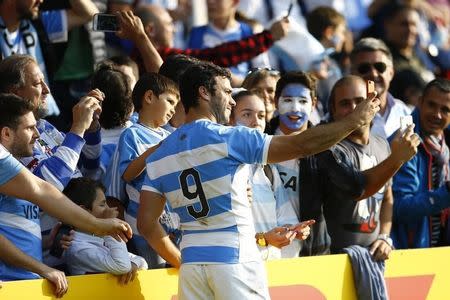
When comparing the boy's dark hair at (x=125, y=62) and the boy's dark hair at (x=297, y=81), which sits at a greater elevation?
the boy's dark hair at (x=297, y=81)

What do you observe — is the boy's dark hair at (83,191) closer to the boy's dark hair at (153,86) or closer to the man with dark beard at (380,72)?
the boy's dark hair at (153,86)

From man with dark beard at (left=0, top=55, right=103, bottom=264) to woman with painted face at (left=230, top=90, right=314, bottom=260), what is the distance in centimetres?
104

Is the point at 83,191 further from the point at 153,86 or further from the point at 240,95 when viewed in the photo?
the point at 240,95

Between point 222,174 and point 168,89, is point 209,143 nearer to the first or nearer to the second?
point 222,174

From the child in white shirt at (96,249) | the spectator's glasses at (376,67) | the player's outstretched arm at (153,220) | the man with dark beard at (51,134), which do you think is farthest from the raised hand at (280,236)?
the spectator's glasses at (376,67)

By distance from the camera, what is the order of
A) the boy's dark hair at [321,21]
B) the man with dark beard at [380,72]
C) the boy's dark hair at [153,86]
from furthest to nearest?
the boy's dark hair at [321,21] → the man with dark beard at [380,72] → the boy's dark hair at [153,86]

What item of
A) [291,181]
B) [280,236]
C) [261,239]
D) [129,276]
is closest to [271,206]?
[291,181]

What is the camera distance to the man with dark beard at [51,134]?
7137 millimetres

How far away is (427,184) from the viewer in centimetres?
961

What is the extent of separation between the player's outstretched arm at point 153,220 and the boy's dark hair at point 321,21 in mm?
4882

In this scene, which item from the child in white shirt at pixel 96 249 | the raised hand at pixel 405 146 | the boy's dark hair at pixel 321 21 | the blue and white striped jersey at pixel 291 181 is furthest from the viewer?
the boy's dark hair at pixel 321 21

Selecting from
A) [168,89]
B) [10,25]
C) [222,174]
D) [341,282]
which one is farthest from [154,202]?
[10,25]

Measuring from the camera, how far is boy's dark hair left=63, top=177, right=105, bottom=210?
738 centimetres

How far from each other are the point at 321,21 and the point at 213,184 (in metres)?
5.31
